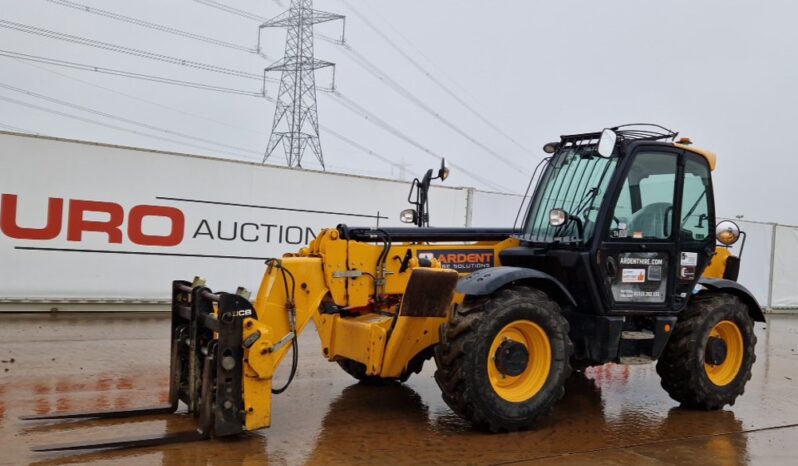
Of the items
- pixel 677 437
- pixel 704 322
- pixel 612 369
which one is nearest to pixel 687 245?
pixel 704 322

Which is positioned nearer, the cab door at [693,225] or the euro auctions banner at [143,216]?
the cab door at [693,225]

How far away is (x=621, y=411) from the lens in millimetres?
6852

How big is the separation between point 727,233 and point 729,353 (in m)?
1.08

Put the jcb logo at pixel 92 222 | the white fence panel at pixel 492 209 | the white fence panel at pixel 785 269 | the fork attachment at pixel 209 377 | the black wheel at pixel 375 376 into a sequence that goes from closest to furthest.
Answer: the fork attachment at pixel 209 377, the black wheel at pixel 375 376, the jcb logo at pixel 92 222, the white fence panel at pixel 492 209, the white fence panel at pixel 785 269

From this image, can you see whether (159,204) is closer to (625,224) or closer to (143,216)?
(143,216)

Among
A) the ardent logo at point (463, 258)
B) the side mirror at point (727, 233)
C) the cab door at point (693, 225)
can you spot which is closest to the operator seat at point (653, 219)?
the cab door at point (693, 225)

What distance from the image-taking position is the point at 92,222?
1184 centimetres

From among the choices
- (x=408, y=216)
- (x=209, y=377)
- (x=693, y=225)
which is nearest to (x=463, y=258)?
(x=408, y=216)

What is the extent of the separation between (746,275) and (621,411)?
42.1 feet

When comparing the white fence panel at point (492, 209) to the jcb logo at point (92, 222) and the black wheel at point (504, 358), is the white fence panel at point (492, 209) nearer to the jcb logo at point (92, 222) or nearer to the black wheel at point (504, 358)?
the jcb logo at point (92, 222)

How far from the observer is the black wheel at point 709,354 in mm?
6676

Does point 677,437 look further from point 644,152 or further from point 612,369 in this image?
point 612,369

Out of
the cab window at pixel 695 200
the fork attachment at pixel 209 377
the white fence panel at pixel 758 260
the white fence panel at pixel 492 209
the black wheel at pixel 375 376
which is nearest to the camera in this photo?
the fork attachment at pixel 209 377

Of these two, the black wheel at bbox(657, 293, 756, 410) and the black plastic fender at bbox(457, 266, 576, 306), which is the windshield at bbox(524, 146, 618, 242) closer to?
the black plastic fender at bbox(457, 266, 576, 306)
